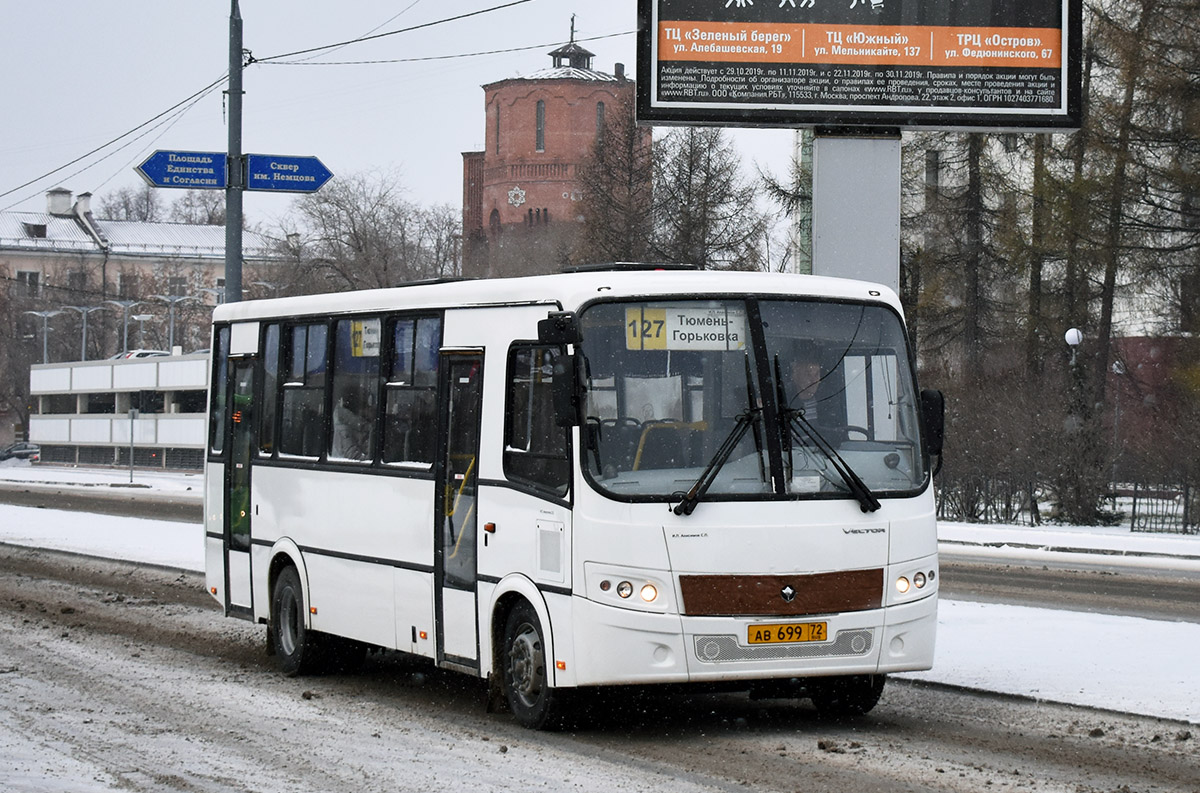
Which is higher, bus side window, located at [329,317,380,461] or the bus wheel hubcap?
bus side window, located at [329,317,380,461]

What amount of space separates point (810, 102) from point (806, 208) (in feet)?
90.0

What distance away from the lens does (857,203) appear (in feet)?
58.1

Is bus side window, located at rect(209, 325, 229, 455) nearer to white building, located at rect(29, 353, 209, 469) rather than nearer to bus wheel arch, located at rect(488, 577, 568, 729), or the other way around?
bus wheel arch, located at rect(488, 577, 568, 729)


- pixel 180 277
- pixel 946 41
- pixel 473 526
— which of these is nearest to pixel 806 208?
pixel 946 41

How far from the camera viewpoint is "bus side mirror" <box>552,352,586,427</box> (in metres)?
9.66

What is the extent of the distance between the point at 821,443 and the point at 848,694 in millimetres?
1612

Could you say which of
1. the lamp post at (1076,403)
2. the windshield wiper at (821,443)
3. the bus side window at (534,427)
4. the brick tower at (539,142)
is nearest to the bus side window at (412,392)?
the bus side window at (534,427)

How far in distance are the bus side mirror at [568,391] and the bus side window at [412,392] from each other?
1.81 meters

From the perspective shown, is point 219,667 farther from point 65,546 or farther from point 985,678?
point 65,546

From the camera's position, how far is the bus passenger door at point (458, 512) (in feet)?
35.5

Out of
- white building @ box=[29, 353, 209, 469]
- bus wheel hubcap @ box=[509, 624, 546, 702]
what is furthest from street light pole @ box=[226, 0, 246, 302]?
white building @ box=[29, 353, 209, 469]

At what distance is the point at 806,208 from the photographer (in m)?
44.8

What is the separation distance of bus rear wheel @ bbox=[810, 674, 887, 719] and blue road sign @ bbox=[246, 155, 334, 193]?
14.2m

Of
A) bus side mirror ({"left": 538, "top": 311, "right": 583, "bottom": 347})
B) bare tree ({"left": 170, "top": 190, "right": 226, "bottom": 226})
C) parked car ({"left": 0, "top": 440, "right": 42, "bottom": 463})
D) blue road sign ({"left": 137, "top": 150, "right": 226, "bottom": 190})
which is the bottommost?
parked car ({"left": 0, "top": 440, "right": 42, "bottom": 463})
